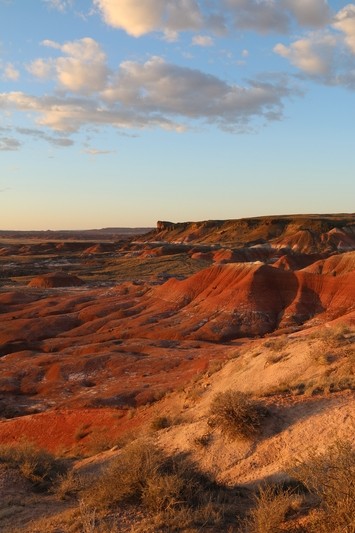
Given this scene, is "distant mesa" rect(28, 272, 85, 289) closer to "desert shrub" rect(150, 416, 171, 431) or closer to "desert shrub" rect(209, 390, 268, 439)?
"desert shrub" rect(150, 416, 171, 431)

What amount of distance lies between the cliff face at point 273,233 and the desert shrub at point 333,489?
298 feet

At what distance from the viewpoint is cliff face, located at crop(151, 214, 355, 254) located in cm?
10062

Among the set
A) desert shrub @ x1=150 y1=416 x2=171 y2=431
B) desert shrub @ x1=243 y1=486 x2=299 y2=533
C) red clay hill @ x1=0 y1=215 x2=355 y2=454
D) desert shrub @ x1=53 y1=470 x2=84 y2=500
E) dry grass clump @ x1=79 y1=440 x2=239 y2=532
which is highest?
desert shrub @ x1=243 y1=486 x2=299 y2=533

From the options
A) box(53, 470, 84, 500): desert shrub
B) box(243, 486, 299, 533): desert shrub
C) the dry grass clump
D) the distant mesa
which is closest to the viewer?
box(243, 486, 299, 533): desert shrub

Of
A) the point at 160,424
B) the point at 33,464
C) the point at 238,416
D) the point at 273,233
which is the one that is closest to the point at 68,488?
the point at 33,464

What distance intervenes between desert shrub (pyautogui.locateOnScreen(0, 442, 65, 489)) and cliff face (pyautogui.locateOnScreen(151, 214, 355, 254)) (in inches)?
3497

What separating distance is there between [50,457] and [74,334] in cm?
3250

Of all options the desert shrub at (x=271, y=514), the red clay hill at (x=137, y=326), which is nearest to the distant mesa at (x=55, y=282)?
the red clay hill at (x=137, y=326)

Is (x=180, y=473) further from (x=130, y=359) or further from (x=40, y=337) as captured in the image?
(x=40, y=337)

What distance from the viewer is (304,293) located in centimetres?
4522

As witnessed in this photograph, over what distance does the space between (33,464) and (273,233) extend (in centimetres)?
11373

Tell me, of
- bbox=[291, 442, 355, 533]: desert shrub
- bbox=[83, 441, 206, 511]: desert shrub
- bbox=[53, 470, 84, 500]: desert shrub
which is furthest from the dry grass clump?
bbox=[291, 442, 355, 533]: desert shrub

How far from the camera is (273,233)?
12012 centimetres

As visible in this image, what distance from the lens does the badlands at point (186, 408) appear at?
24.1 ft
